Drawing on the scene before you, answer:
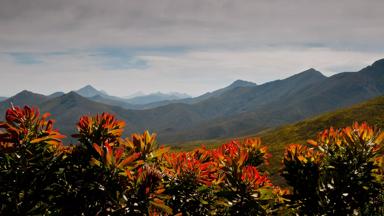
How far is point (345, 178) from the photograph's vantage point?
666 cm

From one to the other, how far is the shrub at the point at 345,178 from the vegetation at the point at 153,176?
0.06 feet

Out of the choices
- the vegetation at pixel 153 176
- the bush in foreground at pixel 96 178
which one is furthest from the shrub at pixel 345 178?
the bush in foreground at pixel 96 178

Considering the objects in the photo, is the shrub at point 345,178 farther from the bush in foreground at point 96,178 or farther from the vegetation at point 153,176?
the bush in foreground at point 96,178

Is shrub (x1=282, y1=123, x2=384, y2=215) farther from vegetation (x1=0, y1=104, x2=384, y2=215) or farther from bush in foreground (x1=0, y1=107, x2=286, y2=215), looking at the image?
bush in foreground (x1=0, y1=107, x2=286, y2=215)

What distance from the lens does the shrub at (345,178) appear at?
21.8 ft

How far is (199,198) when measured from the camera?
634 centimetres

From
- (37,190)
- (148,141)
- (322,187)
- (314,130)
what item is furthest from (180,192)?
(314,130)

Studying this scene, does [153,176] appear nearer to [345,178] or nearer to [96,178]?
[96,178]

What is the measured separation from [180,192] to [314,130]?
3191 inches

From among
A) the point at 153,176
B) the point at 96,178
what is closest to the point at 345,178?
the point at 153,176

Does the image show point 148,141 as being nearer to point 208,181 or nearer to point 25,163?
point 208,181

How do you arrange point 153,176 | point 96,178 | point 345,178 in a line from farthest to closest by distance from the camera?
point 345,178, point 153,176, point 96,178

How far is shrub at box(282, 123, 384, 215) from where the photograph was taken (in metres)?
6.64

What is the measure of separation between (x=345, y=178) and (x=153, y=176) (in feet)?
12.4
